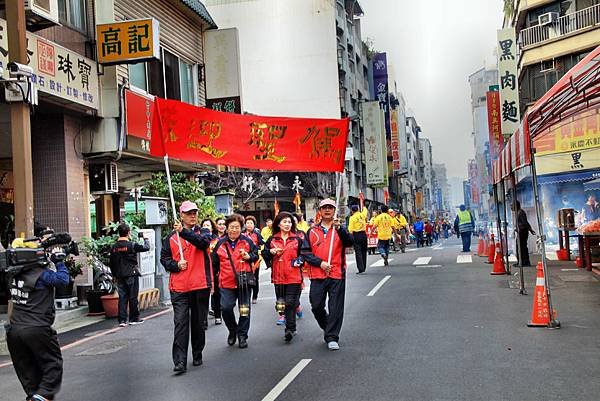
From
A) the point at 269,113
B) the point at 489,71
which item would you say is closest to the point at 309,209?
the point at 269,113

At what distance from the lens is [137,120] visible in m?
17.0

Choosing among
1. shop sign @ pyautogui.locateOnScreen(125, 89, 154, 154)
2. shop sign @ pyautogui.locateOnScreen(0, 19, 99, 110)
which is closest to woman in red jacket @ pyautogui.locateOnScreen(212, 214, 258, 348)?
shop sign @ pyautogui.locateOnScreen(0, 19, 99, 110)

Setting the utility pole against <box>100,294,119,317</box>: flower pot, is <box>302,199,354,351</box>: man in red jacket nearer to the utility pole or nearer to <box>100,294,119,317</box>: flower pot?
the utility pole

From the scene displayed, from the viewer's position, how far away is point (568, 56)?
31594 mm

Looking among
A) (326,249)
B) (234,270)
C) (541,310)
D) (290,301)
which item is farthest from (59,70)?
(541,310)

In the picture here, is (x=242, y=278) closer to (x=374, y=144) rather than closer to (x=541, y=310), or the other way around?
(x=541, y=310)

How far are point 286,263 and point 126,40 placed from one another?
8.89 metres

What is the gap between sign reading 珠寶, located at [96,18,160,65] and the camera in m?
15.9

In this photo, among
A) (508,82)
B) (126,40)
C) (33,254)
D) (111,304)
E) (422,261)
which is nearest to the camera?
(33,254)

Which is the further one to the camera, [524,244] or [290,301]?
[524,244]

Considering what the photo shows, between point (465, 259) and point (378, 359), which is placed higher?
point (465, 259)

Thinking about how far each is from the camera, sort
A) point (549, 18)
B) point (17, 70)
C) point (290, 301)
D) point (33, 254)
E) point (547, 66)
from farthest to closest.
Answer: point (547, 66) < point (549, 18) < point (17, 70) < point (290, 301) < point (33, 254)

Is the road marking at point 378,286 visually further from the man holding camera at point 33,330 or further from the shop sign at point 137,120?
the man holding camera at point 33,330

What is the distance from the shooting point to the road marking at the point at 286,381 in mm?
6414
